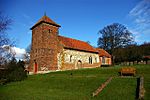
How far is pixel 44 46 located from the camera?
41188 mm

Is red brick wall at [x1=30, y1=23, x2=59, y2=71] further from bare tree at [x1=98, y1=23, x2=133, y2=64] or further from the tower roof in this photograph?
bare tree at [x1=98, y1=23, x2=133, y2=64]

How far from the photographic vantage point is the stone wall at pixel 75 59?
42.6 m

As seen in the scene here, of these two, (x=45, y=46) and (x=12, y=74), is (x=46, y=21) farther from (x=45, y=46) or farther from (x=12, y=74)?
(x=12, y=74)

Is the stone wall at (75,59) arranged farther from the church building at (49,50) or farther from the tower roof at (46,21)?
the tower roof at (46,21)

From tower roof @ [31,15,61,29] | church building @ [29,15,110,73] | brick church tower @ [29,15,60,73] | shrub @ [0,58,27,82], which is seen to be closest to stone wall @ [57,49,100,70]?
church building @ [29,15,110,73]

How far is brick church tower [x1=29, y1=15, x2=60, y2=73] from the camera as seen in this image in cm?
4103

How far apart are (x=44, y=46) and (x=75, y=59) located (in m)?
8.73

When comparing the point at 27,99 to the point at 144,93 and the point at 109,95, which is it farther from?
the point at 144,93

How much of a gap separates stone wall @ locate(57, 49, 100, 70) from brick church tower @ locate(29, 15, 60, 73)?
1607 mm

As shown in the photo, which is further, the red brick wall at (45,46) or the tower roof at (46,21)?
the tower roof at (46,21)

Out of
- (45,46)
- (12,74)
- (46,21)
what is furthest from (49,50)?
(12,74)


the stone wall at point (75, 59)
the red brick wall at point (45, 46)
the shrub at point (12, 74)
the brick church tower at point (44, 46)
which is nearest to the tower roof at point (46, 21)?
the brick church tower at point (44, 46)

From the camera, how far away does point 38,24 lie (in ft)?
140

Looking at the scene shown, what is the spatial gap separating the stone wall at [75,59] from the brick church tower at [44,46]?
1.61 m
